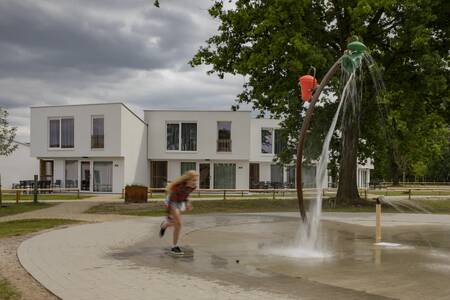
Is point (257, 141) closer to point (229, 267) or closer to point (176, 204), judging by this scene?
point (176, 204)

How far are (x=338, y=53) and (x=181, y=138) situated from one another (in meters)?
19.7

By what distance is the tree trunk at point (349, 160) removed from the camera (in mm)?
26156

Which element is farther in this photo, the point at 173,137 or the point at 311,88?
the point at 173,137

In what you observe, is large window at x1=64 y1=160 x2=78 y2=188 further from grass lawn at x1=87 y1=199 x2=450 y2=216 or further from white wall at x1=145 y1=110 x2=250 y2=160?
grass lawn at x1=87 y1=199 x2=450 y2=216

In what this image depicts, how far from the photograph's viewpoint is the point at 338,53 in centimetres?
A: 2575

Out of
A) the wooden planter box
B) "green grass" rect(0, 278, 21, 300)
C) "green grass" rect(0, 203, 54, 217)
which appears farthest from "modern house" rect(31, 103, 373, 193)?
"green grass" rect(0, 278, 21, 300)

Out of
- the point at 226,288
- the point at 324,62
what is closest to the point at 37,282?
the point at 226,288

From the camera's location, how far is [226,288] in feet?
24.1

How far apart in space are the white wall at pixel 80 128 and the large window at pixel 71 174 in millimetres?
1044

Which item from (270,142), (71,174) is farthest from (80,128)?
(270,142)

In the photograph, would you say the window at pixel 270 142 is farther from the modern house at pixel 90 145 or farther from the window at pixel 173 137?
the modern house at pixel 90 145

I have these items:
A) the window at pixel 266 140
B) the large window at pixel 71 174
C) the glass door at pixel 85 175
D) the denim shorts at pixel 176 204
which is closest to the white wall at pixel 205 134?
the window at pixel 266 140

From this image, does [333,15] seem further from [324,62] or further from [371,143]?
[371,143]

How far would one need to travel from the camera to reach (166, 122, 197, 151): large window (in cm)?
4303
